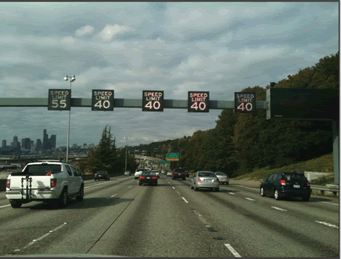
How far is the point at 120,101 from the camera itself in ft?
93.5

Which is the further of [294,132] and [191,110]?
[294,132]

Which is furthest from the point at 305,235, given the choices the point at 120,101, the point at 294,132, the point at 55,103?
the point at 294,132

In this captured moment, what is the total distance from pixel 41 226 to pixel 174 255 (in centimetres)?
498

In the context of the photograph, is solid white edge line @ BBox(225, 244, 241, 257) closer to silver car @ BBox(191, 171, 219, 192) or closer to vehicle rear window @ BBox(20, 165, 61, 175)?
vehicle rear window @ BBox(20, 165, 61, 175)

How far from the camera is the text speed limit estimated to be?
1107 inches

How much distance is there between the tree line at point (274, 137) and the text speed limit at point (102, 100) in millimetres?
31616

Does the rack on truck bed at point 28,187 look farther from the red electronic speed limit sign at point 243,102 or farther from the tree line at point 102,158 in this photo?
the tree line at point 102,158

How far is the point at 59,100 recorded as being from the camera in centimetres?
2823

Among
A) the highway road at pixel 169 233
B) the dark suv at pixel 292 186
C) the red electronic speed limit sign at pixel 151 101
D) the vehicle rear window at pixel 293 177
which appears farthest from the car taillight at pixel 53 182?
the red electronic speed limit sign at pixel 151 101

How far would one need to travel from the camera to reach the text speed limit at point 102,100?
2811cm

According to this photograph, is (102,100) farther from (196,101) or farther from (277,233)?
(277,233)

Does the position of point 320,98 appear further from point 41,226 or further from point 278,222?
point 41,226

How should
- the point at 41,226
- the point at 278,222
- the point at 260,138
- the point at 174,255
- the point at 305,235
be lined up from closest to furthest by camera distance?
the point at 174,255 → the point at 305,235 → the point at 41,226 → the point at 278,222 → the point at 260,138

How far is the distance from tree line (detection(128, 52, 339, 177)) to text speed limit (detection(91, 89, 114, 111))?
31616mm
